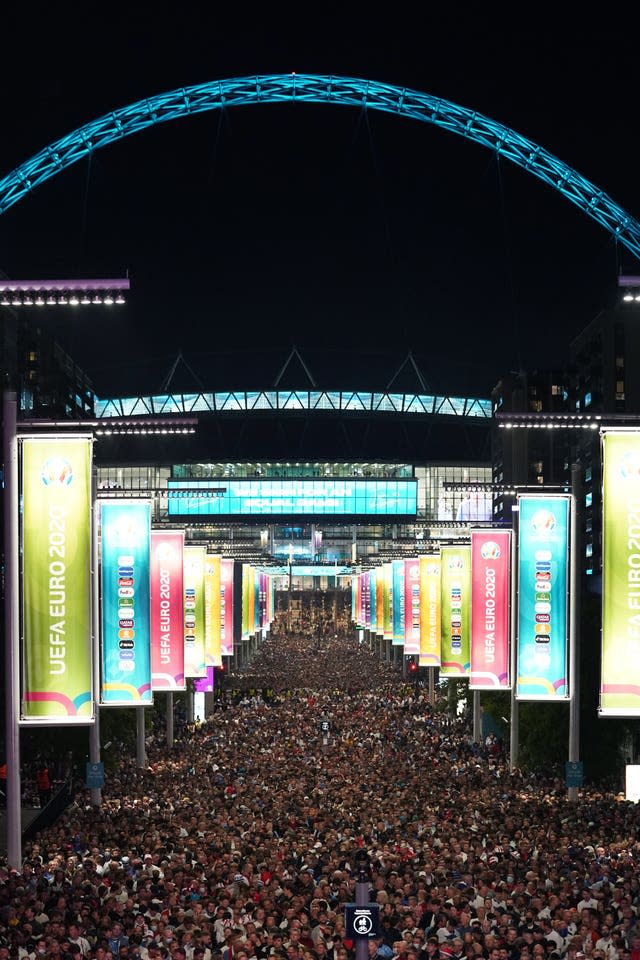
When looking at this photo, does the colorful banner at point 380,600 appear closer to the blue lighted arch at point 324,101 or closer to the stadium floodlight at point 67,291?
the blue lighted arch at point 324,101

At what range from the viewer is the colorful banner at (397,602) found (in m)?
71.6

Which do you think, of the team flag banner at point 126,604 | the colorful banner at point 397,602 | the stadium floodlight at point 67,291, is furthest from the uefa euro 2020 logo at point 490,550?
the colorful banner at point 397,602

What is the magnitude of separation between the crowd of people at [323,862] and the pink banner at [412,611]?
9024mm

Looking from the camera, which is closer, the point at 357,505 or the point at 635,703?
the point at 635,703

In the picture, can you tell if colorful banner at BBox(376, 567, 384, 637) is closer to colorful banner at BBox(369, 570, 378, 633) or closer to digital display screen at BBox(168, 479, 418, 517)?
colorful banner at BBox(369, 570, 378, 633)

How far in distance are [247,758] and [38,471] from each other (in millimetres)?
26615

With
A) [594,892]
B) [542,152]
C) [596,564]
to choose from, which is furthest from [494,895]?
[596,564]

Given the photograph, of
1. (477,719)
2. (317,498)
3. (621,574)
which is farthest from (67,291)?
(317,498)

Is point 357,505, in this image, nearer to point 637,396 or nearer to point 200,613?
point 637,396

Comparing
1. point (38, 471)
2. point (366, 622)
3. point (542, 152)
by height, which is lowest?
point (366, 622)

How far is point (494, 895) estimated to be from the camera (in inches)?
904

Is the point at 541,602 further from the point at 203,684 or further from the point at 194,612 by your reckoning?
the point at 203,684

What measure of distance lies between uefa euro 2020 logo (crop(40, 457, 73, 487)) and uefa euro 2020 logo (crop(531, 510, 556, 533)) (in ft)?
40.5

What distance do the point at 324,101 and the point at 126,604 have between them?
1400cm
